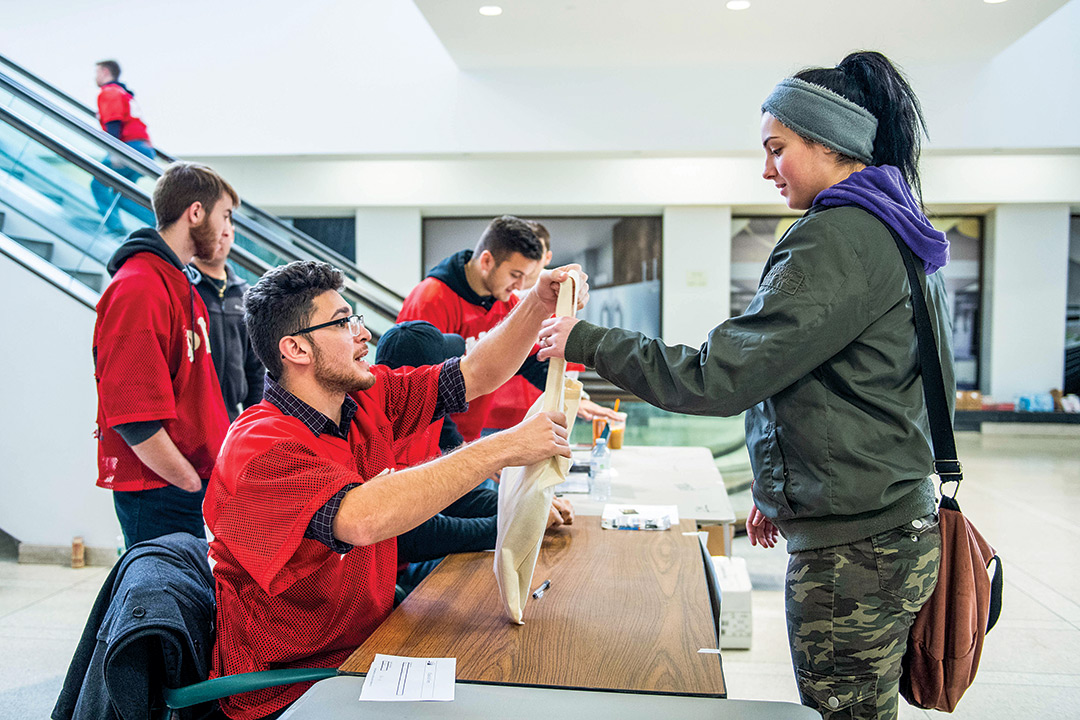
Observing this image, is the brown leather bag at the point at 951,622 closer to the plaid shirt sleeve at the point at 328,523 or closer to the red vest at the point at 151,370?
the plaid shirt sleeve at the point at 328,523

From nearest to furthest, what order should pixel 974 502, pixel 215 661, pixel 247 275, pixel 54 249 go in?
pixel 215 661
pixel 54 249
pixel 247 275
pixel 974 502

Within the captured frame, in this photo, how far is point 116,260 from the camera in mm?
2568

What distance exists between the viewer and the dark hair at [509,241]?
3375 mm

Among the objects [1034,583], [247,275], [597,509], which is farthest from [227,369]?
[1034,583]

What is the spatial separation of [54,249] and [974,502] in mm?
6453

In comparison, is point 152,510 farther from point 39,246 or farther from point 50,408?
point 39,246

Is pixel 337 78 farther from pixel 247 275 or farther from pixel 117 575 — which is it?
pixel 117 575

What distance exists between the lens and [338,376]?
1799mm

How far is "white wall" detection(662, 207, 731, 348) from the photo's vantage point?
1023cm

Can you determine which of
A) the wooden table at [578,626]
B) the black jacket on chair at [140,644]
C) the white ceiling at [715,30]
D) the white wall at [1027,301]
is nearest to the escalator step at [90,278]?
the white ceiling at [715,30]

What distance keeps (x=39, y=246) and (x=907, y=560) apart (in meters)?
4.75

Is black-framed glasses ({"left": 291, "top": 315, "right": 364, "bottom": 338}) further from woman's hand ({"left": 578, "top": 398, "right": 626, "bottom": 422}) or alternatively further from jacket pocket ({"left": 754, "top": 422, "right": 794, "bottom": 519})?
woman's hand ({"left": 578, "top": 398, "right": 626, "bottom": 422})

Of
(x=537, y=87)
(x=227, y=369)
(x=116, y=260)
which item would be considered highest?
(x=537, y=87)

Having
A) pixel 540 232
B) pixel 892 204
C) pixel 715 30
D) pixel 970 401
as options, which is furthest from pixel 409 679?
pixel 970 401
